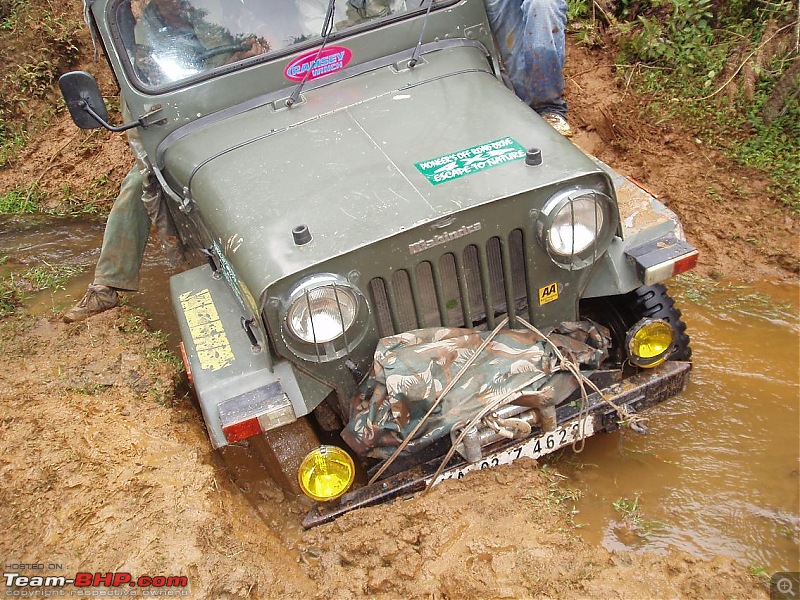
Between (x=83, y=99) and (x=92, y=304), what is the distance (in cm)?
133

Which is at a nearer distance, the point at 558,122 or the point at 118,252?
the point at 558,122

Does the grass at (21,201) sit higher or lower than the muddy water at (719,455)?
higher

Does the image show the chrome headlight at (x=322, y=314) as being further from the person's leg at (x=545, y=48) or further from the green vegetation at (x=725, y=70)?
the green vegetation at (x=725, y=70)

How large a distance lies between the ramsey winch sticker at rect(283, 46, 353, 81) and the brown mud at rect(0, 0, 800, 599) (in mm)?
1424

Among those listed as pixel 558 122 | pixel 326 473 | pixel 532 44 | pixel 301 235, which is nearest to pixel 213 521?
pixel 326 473

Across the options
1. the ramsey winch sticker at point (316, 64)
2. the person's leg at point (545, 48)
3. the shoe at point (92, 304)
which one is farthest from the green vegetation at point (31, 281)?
the person's leg at point (545, 48)

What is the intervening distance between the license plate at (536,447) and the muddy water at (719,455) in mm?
299

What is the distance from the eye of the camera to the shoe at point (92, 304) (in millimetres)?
3988

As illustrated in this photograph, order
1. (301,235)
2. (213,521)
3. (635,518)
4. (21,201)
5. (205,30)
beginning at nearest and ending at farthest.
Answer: (301,235), (213,521), (635,518), (205,30), (21,201)

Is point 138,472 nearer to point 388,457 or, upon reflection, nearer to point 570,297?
point 388,457

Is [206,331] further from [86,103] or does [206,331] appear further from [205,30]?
[205,30]

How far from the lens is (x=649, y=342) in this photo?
2893 mm

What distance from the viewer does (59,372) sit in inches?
139

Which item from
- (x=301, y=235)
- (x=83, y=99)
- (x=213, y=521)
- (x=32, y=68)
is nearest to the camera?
(x=301, y=235)
